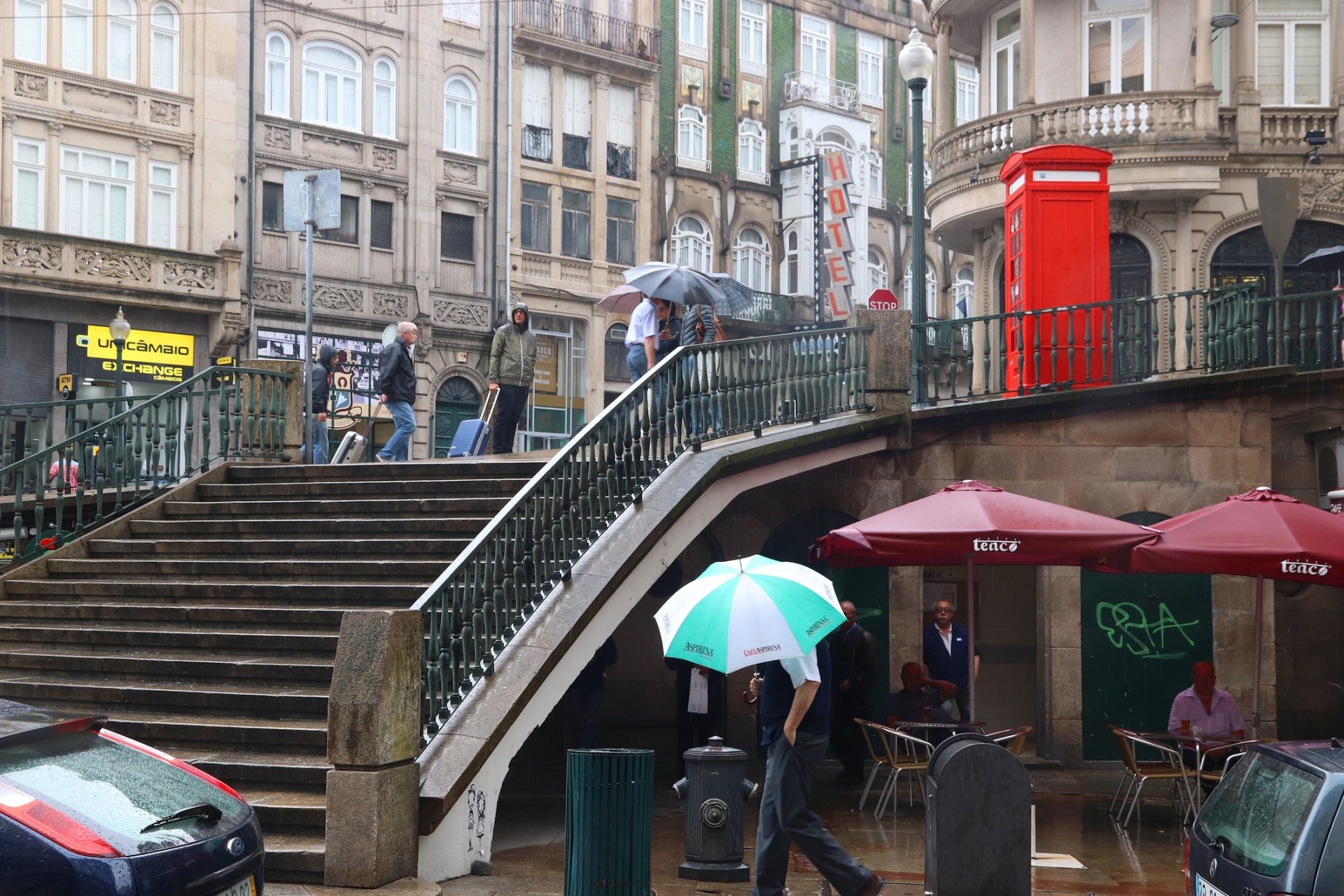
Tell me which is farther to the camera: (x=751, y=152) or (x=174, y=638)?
(x=751, y=152)

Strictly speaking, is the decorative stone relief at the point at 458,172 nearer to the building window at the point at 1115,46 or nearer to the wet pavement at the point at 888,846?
the building window at the point at 1115,46

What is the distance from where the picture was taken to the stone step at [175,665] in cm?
1049

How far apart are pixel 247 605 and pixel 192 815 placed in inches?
246

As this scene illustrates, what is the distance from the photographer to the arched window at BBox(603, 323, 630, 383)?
41312 mm

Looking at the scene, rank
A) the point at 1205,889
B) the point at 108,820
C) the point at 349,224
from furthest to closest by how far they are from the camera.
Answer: the point at 349,224 < the point at 1205,889 < the point at 108,820

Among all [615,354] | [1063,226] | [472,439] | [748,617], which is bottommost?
[748,617]

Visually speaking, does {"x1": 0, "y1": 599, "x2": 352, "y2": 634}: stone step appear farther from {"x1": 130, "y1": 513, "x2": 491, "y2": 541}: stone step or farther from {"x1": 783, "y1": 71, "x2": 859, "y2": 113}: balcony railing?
{"x1": 783, "y1": 71, "x2": 859, "y2": 113}: balcony railing

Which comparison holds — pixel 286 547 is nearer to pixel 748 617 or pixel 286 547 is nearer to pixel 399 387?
pixel 399 387

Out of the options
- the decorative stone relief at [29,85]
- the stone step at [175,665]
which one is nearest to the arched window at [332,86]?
the decorative stone relief at [29,85]

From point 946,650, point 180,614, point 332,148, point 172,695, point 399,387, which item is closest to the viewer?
point 172,695

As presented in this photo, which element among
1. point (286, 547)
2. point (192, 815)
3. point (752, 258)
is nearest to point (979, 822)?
point (192, 815)

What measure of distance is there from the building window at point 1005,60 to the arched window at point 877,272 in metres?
22.3

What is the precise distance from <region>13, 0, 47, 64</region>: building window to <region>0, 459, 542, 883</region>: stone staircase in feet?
66.3

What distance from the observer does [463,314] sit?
123ft
